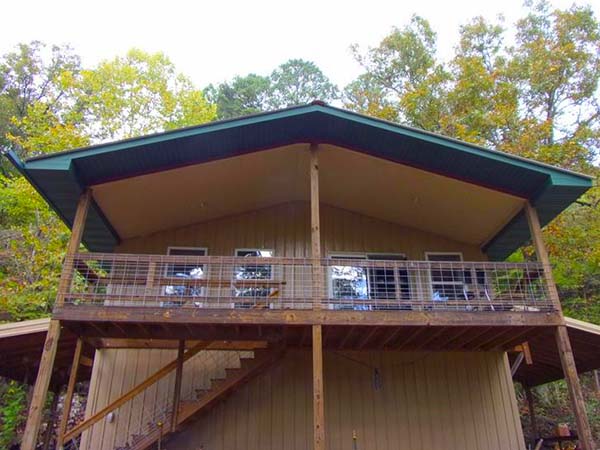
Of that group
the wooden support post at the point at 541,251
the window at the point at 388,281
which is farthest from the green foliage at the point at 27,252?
the wooden support post at the point at 541,251

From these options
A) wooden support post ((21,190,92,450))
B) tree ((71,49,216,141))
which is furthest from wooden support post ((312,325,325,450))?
tree ((71,49,216,141))

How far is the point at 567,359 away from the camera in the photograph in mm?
7148

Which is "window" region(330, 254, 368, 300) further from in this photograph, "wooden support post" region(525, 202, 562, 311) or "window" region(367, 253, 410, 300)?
"wooden support post" region(525, 202, 562, 311)

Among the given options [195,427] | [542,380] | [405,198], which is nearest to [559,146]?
[542,380]

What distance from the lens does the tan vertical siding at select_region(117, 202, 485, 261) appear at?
416 inches

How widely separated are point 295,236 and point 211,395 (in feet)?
13.0

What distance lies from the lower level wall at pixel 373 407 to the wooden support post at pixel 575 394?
2.89 m

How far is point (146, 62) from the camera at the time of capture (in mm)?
25578

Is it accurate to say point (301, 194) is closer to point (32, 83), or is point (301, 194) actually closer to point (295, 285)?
point (295, 285)

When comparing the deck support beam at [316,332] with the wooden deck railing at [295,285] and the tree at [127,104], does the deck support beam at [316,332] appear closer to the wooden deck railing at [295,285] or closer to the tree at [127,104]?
the wooden deck railing at [295,285]

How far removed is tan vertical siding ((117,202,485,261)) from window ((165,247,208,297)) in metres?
0.14

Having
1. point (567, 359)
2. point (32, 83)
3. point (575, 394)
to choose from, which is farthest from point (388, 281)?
point (32, 83)

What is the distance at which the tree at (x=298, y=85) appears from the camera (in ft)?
106

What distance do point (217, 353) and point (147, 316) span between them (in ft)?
9.69
